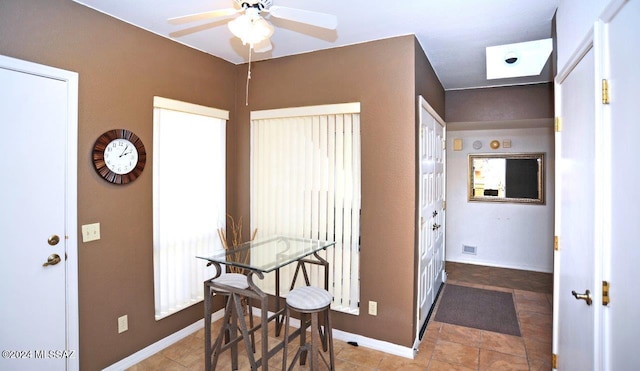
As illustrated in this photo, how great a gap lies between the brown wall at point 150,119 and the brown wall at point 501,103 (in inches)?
51.8

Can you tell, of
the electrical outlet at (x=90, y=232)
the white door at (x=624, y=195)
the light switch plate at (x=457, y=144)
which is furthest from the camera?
the light switch plate at (x=457, y=144)

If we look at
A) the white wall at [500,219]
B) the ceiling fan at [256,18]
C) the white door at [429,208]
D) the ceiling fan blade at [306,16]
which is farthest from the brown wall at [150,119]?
the white wall at [500,219]

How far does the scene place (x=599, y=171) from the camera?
1.40 m

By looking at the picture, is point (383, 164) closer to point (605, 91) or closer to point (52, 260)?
point (605, 91)

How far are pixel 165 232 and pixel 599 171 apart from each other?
2879 millimetres

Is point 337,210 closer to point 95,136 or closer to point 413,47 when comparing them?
point 413,47

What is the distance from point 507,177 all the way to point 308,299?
425 cm

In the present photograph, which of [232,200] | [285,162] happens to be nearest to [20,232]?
[232,200]

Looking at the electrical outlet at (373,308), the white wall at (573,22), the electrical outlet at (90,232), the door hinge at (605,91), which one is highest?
the white wall at (573,22)

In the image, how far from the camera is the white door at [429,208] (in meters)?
2.99

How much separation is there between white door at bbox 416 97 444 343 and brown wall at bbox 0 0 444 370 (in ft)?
0.87

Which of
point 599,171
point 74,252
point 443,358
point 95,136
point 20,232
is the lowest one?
point 443,358

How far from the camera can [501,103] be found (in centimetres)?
426

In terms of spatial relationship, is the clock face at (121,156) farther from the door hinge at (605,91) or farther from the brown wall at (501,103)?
the brown wall at (501,103)
